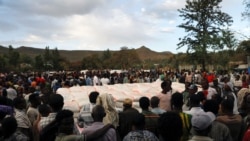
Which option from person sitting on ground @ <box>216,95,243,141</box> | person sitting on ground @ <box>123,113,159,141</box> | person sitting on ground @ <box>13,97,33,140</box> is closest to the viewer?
person sitting on ground @ <box>123,113,159,141</box>

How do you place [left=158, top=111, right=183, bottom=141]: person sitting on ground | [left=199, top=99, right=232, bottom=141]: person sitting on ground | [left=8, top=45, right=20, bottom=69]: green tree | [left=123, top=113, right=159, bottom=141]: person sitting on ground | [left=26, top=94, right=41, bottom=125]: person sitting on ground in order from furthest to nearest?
1. [left=8, top=45, right=20, bottom=69]: green tree
2. [left=26, top=94, right=41, bottom=125]: person sitting on ground
3. [left=199, top=99, right=232, bottom=141]: person sitting on ground
4. [left=123, top=113, right=159, bottom=141]: person sitting on ground
5. [left=158, top=111, right=183, bottom=141]: person sitting on ground

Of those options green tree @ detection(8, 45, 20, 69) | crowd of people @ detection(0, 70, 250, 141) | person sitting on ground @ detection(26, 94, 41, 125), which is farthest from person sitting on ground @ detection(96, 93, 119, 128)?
green tree @ detection(8, 45, 20, 69)

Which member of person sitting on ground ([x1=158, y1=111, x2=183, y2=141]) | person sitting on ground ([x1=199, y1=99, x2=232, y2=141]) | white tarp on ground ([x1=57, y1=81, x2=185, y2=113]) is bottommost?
white tarp on ground ([x1=57, y1=81, x2=185, y2=113])

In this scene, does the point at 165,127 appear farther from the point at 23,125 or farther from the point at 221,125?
the point at 23,125

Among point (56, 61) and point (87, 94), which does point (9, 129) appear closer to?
point (87, 94)

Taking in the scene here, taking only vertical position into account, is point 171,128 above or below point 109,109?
above

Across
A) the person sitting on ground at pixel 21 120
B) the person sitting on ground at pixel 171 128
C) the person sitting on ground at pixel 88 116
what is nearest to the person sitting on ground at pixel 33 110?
the person sitting on ground at pixel 21 120

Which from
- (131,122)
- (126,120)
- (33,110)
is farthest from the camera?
(33,110)

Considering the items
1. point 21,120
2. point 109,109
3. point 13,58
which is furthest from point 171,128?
point 13,58

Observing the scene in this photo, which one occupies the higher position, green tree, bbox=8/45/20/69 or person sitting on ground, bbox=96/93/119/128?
green tree, bbox=8/45/20/69

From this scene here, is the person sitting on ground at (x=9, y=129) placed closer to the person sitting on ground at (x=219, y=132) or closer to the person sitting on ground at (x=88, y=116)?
the person sitting on ground at (x=88, y=116)

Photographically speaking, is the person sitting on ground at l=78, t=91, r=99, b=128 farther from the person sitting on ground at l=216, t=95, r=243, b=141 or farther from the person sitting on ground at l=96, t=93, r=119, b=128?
the person sitting on ground at l=216, t=95, r=243, b=141

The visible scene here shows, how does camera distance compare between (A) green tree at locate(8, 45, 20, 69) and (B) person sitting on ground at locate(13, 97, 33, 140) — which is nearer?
(B) person sitting on ground at locate(13, 97, 33, 140)

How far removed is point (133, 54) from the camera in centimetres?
7331
